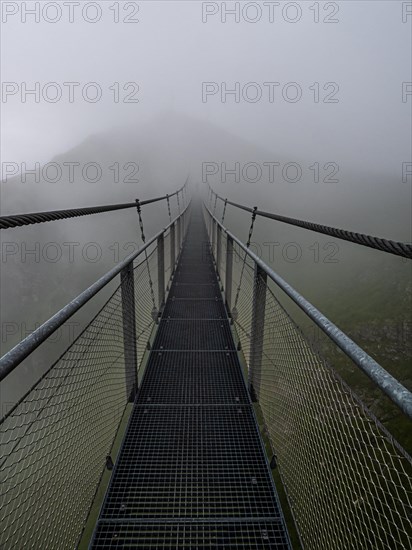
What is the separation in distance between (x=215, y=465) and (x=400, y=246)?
1662mm

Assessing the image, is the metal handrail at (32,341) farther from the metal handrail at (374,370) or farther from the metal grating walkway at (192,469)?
the metal grating walkway at (192,469)

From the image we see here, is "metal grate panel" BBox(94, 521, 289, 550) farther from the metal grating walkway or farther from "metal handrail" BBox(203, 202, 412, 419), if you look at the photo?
"metal handrail" BBox(203, 202, 412, 419)

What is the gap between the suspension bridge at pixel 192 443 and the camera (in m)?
1.07

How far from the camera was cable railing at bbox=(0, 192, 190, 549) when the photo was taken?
3.33 feet

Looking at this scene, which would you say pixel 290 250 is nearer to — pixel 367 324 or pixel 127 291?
pixel 367 324

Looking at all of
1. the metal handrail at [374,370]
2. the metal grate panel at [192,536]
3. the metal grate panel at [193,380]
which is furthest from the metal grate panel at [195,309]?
the metal handrail at [374,370]

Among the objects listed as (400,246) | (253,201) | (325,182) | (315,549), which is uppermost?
(325,182)

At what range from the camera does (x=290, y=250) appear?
4338 centimetres

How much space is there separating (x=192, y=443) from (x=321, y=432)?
0.88 m

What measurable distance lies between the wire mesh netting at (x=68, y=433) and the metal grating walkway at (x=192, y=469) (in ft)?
0.64

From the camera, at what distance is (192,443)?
2.03 meters

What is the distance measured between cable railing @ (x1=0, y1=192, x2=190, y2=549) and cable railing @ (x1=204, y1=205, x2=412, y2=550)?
900 millimetres

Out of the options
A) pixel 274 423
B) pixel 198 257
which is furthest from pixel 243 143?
pixel 274 423

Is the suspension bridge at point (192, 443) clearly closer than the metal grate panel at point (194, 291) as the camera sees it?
Yes
